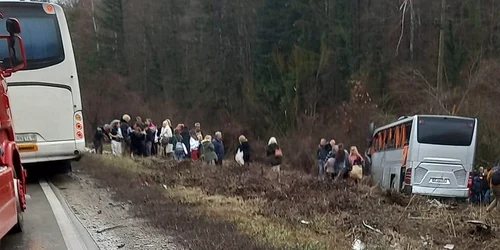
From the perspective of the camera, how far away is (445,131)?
61.4 ft

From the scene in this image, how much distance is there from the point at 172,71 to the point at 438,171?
39425 mm

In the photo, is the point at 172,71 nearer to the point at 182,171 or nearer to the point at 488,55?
the point at 488,55

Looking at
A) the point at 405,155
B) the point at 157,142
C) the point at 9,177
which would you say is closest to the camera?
the point at 9,177

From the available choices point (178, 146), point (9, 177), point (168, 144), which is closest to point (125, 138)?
point (168, 144)

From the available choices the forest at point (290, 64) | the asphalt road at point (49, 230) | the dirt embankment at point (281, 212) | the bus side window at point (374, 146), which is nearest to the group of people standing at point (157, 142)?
the dirt embankment at point (281, 212)

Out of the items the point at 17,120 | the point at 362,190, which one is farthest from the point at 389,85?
the point at 17,120

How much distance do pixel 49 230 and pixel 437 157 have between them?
14.1 meters

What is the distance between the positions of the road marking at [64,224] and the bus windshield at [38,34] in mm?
2356

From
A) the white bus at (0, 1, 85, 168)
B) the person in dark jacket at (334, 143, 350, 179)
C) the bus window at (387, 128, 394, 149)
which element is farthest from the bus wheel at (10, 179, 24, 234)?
the bus window at (387, 128, 394, 149)

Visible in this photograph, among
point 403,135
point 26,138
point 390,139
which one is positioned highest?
point 26,138

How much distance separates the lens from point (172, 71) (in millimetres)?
54719

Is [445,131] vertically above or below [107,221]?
below

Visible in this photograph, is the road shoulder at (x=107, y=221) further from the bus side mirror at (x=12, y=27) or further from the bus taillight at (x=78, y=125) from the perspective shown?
the bus side mirror at (x=12, y=27)

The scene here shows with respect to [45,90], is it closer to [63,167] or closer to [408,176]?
[63,167]
